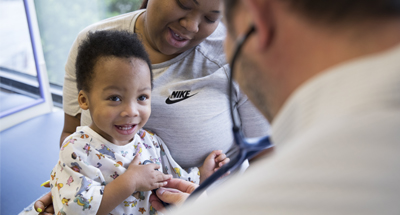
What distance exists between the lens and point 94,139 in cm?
120

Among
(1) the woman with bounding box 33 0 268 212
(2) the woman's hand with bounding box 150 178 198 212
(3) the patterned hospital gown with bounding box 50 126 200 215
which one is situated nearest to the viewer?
(3) the patterned hospital gown with bounding box 50 126 200 215

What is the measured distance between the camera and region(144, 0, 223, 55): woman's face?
4.17ft

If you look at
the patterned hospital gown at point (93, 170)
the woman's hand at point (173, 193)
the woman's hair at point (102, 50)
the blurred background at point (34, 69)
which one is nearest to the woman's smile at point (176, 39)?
the woman's hair at point (102, 50)

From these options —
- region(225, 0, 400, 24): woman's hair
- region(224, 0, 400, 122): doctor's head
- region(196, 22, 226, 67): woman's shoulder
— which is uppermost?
region(225, 0, 400, 24): woman's hair

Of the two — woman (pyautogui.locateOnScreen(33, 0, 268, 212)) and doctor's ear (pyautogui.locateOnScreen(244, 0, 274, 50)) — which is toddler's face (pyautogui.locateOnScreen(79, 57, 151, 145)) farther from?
doctor's ear (pyautogui.locateOnScreen(244, 0, 274, 50))

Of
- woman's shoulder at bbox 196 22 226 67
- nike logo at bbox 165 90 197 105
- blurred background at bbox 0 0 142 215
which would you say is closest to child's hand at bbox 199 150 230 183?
nike logo at bbox 165 90 197 105

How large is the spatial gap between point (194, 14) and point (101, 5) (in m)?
1.70

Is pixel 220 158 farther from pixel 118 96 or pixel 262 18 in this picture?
pixel 262 18

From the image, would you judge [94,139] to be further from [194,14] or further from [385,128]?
[385,128]

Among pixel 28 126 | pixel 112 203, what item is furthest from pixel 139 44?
pixel 28 126

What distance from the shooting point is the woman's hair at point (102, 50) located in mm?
1188

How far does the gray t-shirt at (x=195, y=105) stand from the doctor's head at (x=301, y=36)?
2.53ft

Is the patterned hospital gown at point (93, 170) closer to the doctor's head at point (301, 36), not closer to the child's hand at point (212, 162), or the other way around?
the child's hand at point (212, 162)

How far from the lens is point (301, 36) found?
46 cm
